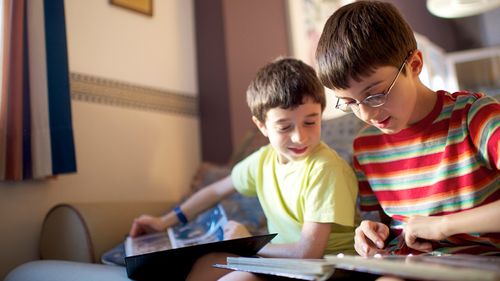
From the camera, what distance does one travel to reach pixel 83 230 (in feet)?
4.74

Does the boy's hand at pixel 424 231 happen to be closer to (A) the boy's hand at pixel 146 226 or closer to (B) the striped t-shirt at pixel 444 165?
(B) the striped t-shirt at pixel 444 165

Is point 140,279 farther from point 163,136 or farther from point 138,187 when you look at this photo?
point 163,136

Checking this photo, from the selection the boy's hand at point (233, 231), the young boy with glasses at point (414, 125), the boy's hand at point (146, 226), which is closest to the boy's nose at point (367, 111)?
the young boy with glasses at point (414, 125)

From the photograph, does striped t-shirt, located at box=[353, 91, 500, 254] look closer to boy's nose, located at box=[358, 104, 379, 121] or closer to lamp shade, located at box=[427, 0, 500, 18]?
boy's nose, located at box=[358, 104, 379, 121]

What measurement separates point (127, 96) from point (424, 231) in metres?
1.47

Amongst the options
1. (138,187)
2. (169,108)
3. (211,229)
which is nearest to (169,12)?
(169,108)

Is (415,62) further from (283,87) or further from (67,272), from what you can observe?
(67,272)

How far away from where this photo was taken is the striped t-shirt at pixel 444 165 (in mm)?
900

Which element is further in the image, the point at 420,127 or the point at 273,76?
the point at 273,76

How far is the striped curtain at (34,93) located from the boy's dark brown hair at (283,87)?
715 mm

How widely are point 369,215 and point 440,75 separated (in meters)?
3.59

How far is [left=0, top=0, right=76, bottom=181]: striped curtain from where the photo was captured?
4.85ft

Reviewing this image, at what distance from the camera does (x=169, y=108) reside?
219cm

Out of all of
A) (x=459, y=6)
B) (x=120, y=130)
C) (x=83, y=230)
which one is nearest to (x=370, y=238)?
(x=83, y=230)
